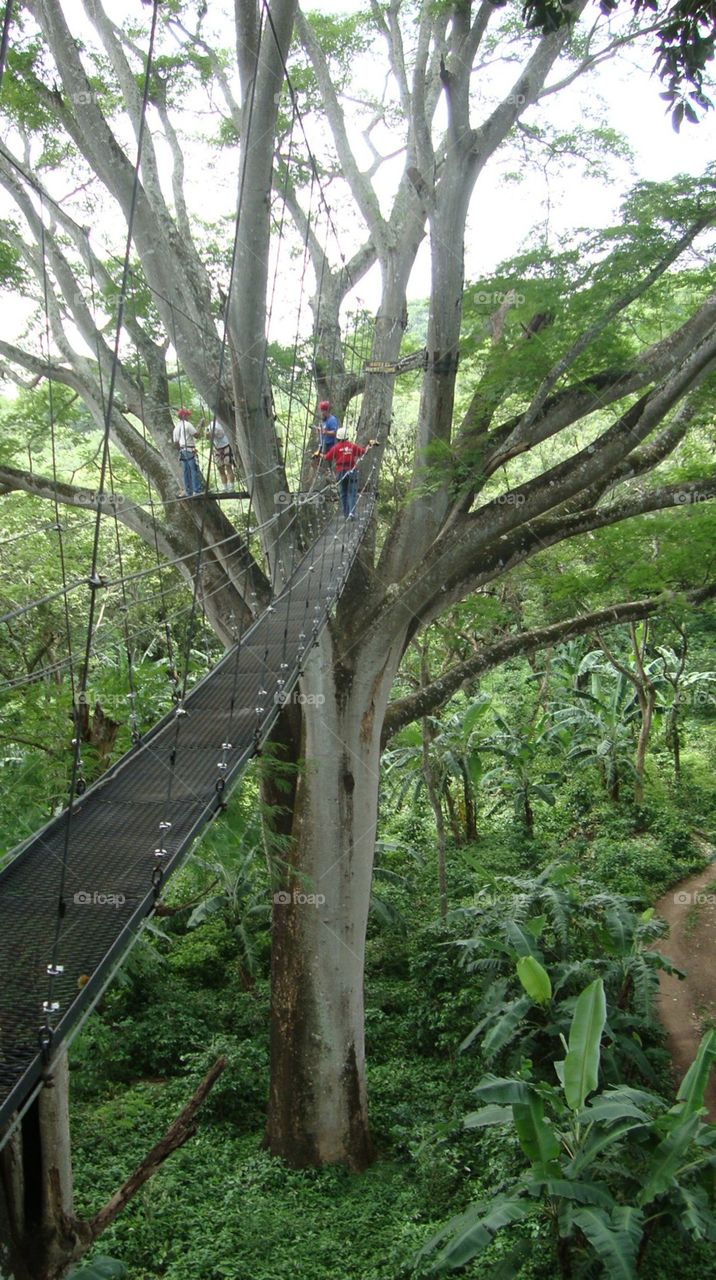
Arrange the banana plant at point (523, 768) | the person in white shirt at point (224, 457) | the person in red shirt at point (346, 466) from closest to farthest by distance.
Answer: the person in white shirt at point (224, 457) → the person in red shirt at point (346, 466) → the banana plant at point (523, 768)

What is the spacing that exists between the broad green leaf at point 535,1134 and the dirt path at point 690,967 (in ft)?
6.56

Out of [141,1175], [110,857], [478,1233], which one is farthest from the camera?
[478,1233]

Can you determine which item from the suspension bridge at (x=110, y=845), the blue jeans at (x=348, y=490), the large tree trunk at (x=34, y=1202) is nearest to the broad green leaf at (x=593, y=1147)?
the large tree trunk at (x=34, y=1202)

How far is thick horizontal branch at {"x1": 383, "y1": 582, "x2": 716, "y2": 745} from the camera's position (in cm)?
554

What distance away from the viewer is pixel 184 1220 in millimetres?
4012

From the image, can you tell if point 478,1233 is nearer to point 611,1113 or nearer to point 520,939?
point 611,1113

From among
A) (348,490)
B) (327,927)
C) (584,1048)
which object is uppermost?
(348,490)

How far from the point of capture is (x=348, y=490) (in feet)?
21.7

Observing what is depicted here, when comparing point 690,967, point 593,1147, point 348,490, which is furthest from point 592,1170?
point 348,490

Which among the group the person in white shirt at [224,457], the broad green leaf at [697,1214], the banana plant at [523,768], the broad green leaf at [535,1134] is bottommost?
the broad green leaf at [697,1214]

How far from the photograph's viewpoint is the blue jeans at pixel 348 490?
6484mm

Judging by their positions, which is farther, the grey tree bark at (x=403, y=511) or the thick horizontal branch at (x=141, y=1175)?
the grey tree bark at (x=403, y=511)

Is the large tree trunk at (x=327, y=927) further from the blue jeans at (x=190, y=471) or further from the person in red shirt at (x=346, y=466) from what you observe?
the person in red shirt at (x=346, y=466)

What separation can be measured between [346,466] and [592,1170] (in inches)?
175
